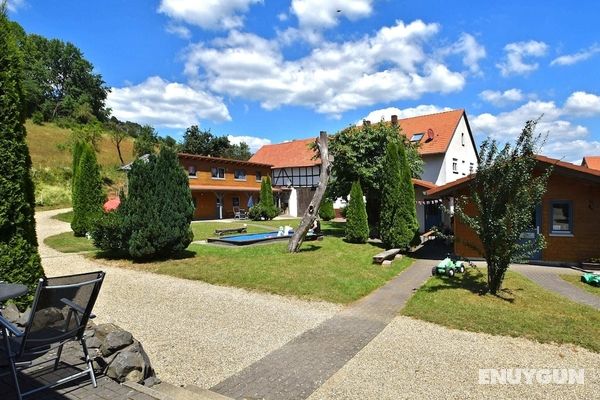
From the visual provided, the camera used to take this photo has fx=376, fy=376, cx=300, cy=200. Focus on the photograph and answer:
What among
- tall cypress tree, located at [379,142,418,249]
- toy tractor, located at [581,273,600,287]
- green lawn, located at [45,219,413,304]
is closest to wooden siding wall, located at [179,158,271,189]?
green lawn, located at [45,219,413,304]

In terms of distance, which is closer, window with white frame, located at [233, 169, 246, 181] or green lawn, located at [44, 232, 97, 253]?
green lawn, located at [44, 232, 97, 253]

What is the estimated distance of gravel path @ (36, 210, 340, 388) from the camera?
17.2 feet

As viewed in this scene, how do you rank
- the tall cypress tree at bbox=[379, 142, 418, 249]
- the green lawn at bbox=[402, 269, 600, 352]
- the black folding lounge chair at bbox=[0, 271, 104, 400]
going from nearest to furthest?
the black folding lounge chair at bbox=[0, 271, 104, 400] → the green lawn at bbox=[402, 269, 600, 352] → the tall cypress tree at bbox=[379, 142, 418, 249]

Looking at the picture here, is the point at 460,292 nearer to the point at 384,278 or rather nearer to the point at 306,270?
the point at 384,278

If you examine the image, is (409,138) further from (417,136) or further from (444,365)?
(444,365)

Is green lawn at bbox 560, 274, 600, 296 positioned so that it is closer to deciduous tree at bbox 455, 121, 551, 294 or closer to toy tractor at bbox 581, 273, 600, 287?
toy tractor at bbox 581, 273, 600, 287

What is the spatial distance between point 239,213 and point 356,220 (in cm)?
1718

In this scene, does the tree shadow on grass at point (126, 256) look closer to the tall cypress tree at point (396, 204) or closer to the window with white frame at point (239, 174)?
the tall cypress tree at point (396, 204)

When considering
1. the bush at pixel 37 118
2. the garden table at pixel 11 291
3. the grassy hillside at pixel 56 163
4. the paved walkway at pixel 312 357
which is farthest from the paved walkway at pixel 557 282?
the bush at pixel 37 118

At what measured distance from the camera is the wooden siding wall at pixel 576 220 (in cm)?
1255

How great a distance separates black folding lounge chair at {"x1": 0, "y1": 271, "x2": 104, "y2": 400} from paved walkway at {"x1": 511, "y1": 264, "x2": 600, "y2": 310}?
9.68 m

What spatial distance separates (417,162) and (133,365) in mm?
21573

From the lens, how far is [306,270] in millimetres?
11422

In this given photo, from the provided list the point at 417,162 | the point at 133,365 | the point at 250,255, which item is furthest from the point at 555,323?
the point at 417,162
